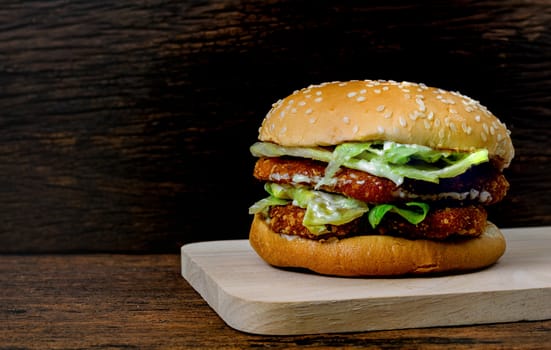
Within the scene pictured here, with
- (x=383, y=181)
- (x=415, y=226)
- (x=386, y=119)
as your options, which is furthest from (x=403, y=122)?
(x=415, y=226)

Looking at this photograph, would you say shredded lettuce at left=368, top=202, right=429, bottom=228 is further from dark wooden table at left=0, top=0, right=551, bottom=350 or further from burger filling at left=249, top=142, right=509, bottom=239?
dark wooden table at left=0, top=0, right=551, bottom=350

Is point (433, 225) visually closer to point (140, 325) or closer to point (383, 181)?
point (383, 181)

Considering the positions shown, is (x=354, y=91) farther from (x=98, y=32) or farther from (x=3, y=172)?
(x=3, y=172)

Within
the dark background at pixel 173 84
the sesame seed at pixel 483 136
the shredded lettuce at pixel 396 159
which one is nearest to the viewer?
the shredded lettuce at pixel 396 159

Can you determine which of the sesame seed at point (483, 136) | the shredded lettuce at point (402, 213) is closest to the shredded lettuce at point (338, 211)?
the shredded lettuce at point (402, 213)

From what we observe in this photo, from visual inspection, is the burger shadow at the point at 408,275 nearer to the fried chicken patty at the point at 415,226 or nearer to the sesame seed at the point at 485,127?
the fried chicken patty at the point at 415,226

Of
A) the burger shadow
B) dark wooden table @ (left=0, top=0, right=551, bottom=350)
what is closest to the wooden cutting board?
the burger shadow
